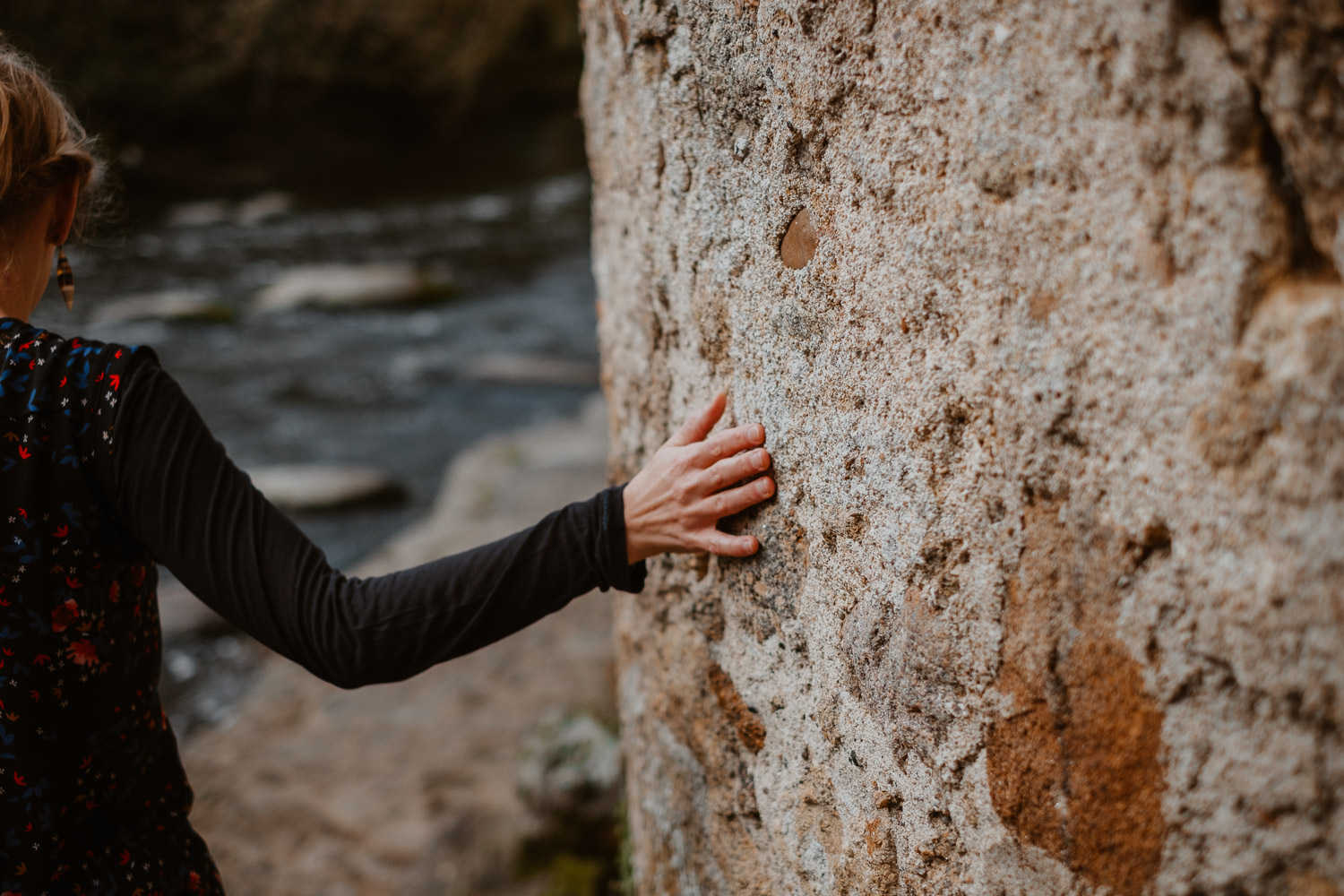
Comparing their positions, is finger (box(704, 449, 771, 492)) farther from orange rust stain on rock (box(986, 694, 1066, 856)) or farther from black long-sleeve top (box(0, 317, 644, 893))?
orange rust stain on rock (box(986, 694, 1066, 856))

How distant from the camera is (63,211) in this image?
120 centimetres

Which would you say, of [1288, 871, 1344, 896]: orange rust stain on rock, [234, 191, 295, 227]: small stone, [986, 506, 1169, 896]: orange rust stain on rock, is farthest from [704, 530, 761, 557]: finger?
[234, 191, 295, 227]: small stone

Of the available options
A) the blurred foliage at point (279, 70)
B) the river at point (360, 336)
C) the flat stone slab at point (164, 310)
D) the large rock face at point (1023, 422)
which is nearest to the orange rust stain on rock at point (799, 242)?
the large rock face at point (1023, 422)

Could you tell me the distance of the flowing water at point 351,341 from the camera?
19.2 feet

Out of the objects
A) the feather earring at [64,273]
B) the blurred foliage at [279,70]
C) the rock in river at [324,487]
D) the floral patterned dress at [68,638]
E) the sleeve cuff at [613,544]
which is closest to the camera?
the floral patterned dress at [68,638]

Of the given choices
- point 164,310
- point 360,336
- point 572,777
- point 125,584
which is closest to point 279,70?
point 164,310

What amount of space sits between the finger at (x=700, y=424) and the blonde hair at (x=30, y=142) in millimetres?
837

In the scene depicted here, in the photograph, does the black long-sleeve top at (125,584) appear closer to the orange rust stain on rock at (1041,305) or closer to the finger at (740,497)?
the finger at (740,497)

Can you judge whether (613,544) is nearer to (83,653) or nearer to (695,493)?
(695,493)

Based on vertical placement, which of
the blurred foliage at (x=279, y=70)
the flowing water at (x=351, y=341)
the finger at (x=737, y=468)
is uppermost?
the blurred foliage at (x=279, y=70)

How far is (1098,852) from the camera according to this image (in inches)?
32.5

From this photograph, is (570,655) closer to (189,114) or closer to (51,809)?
(51,809)

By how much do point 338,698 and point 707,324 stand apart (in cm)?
267

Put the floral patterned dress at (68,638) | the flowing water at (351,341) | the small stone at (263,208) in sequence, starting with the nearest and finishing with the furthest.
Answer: the floral patterned dress at (68,638)
the flowing water at (351,341)
the small stone at (263,208)
